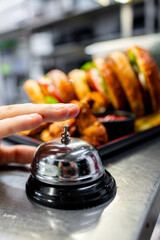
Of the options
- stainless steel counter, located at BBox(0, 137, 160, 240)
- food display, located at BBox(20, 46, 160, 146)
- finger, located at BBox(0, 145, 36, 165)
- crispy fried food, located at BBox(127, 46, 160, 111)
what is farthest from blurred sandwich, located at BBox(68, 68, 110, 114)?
stainless steel counter, located at BBox(0, 137, 160, 240)

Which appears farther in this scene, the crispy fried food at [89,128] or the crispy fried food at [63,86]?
the crispy fried food at [63,86]

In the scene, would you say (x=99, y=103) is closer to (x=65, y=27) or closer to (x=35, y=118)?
(x=35, y=118)

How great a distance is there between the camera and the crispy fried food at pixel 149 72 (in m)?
1.26

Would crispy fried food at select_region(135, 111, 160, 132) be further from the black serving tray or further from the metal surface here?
the metal surface

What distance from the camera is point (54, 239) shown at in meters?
0.41

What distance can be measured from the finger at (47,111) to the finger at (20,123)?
0.04m

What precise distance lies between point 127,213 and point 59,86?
87 centimetres

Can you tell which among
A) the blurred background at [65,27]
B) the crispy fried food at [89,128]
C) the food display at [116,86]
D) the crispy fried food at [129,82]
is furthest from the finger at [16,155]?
the blurred background at [65,27]

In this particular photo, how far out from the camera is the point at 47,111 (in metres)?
0.54

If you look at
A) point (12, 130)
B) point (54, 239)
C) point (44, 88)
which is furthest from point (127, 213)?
point (44, 88)

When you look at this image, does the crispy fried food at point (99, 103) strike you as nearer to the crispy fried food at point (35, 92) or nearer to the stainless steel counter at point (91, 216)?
the crispy fried food at point (35, 92)

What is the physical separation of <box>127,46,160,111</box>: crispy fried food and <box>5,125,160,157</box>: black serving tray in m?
0.23

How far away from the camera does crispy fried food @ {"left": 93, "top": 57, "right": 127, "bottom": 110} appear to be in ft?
4.19

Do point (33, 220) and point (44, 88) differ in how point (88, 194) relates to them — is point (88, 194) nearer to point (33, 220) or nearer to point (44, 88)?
point (33, 220)
